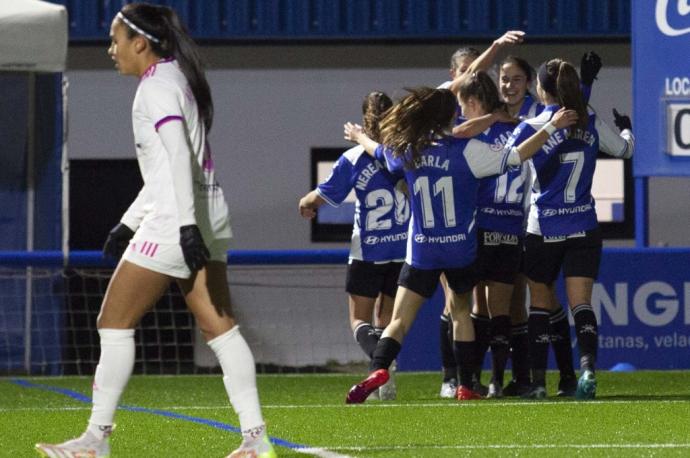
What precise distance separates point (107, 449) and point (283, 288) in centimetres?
701

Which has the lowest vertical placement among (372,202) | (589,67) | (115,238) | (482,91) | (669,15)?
(372,202)

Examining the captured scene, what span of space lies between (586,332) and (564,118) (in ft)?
3.95

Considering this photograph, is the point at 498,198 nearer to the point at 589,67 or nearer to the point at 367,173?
the point at 367,173

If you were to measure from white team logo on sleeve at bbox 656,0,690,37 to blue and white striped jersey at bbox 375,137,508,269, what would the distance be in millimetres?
3451

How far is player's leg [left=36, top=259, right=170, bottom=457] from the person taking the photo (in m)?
5.68

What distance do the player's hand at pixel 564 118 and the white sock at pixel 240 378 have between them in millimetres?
3159

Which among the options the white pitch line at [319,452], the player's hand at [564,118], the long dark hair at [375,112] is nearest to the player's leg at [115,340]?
the white pitch line at [319,452]

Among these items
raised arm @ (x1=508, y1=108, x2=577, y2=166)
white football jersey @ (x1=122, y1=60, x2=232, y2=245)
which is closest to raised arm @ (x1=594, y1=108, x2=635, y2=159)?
raised arm @ (x1=508, y1=108, x2=577, y2=166)

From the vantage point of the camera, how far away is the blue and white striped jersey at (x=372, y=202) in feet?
31.2

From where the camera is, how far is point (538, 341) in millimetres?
9094

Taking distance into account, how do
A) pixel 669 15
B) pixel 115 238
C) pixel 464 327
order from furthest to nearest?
pixel 669 15
pixel 464 327
pixel 115 238

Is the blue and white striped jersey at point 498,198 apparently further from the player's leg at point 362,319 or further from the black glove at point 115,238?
the black glove at point 115,238

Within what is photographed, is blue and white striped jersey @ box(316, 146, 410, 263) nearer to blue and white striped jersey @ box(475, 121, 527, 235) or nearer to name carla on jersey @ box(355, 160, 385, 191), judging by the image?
name carla on jersey @ box(355, 160, 385, 191)

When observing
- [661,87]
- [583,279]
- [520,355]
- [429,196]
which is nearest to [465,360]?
[520,355]
